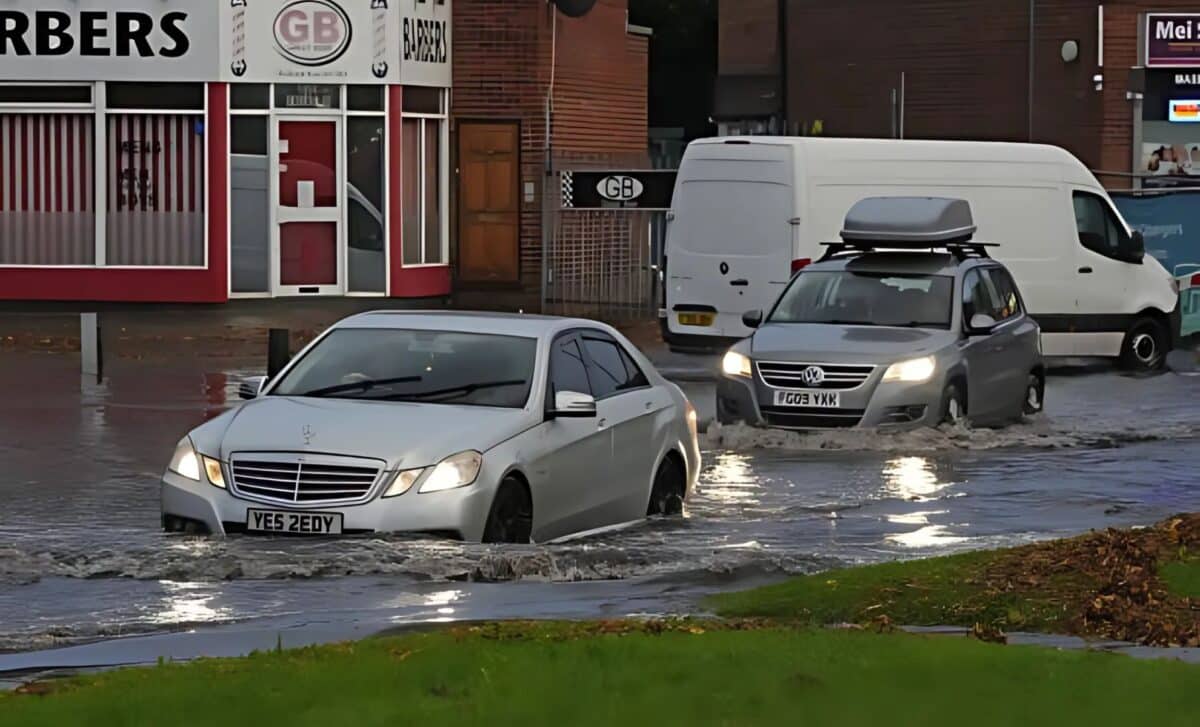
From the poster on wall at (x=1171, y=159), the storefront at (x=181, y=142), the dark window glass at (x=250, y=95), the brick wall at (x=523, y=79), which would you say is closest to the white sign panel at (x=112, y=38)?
the storefront at (x=181, y=142)

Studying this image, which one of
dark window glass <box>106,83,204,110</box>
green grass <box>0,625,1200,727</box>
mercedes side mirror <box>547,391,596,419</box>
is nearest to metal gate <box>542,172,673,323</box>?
dark window glass <box>106,83,204,110</box>

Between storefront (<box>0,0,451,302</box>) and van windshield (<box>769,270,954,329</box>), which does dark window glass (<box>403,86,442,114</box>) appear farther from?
van windshield (<box>769,270,954,329</box>)

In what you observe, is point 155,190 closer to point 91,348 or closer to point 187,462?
point 91,348

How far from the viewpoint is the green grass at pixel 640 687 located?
756 cm

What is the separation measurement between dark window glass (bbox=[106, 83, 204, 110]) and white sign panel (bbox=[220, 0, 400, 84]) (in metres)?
0.55

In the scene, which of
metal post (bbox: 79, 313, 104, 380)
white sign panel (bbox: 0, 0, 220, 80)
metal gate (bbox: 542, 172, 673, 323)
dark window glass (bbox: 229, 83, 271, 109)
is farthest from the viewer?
metal gate (bbox: 542, 172, 673, 323)

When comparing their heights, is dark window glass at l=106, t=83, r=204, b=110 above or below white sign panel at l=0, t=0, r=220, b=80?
below

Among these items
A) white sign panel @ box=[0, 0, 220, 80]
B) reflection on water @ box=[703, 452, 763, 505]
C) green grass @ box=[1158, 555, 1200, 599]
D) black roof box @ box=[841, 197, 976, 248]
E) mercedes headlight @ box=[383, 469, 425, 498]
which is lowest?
reflection on water @ box=[703, 452, 763, 505]

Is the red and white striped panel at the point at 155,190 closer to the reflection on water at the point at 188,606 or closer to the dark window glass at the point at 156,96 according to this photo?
the dark window glass at the point at 156,96

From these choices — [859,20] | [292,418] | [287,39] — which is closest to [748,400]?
[292,418]

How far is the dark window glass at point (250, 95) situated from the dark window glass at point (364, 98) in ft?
3.81

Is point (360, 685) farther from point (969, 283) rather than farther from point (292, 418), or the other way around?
point (969, 283)

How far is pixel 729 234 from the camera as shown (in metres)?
26.0

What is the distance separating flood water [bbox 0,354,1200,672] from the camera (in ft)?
35.3
